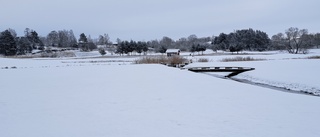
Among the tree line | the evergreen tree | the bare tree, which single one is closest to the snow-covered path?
the tree line

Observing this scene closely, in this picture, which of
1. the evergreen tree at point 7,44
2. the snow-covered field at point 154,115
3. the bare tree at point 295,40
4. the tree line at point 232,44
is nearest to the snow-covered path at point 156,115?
the snow-covered field at point 154,115

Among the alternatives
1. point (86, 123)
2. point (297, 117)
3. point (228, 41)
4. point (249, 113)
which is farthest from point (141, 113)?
point (228, 41)

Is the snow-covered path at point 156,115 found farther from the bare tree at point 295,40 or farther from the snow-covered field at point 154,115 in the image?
the bare tree at point 295,40

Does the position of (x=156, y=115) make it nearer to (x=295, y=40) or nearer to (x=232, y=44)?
(x=232, y=44)

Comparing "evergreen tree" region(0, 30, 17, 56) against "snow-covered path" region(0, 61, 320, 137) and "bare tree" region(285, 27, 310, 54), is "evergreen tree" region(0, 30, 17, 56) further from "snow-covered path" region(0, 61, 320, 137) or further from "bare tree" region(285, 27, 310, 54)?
"bare tree" region(285, 27, 310, 54)

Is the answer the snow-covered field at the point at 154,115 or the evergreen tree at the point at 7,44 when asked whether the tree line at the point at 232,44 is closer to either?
the evergreen tree at the point at 7,44

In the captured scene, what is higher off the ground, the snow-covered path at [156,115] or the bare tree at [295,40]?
the bare tree at [295,40]

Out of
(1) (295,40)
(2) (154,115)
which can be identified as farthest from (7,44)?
(1) (295,40)

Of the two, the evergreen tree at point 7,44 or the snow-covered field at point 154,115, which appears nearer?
the snow-covered field at point 154,115

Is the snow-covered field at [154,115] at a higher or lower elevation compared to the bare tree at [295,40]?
lower

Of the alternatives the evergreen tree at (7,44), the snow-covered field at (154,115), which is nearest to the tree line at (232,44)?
the evergreen tree at (7,44)

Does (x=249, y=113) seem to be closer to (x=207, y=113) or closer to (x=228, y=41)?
(x=207, y=113)

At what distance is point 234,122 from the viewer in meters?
6.33

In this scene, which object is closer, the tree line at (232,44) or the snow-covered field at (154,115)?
the snow-covered field at (154,115)
